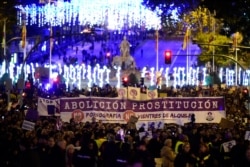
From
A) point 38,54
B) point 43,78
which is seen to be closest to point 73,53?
point 38,54

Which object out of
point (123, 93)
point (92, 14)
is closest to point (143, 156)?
point (123, 93)

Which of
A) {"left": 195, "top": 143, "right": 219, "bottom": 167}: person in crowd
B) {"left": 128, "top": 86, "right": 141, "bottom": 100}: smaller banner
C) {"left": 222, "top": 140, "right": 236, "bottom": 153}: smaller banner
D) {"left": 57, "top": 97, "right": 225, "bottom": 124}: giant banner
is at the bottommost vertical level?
{"left": 195, "top": 143, "right": 219, "bottom": 167}: person in crowd

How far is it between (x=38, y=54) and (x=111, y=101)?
8416 centimetres

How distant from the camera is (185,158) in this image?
680 inches

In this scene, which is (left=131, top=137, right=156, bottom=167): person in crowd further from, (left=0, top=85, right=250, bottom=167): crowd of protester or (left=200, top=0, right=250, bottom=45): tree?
(left=200, top=0, right=250, bottom=45): tree

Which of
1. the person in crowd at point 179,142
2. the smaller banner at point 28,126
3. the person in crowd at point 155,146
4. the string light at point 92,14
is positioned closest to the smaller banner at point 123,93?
→ the smaller banner at point 28,126

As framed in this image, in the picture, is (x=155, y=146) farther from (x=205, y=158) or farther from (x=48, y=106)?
(x=48, y=106)

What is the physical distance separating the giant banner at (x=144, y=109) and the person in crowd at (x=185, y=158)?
5.90 meters

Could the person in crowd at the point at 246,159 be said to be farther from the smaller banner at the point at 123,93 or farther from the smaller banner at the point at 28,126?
the smaller banner at the point at 123,93

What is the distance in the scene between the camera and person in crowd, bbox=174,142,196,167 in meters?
17.2

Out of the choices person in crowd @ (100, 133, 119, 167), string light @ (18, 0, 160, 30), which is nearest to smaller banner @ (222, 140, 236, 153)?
person in crowd @ (100, 133, 119, 167)

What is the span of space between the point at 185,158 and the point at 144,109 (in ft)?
21.3

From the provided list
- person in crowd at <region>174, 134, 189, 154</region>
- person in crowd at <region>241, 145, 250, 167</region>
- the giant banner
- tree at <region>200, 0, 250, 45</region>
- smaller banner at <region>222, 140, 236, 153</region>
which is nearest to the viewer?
person in crowd at <region>241, 145, 250, 167</region>

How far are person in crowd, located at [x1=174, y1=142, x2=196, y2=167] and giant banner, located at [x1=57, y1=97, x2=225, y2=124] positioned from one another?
590 cm
